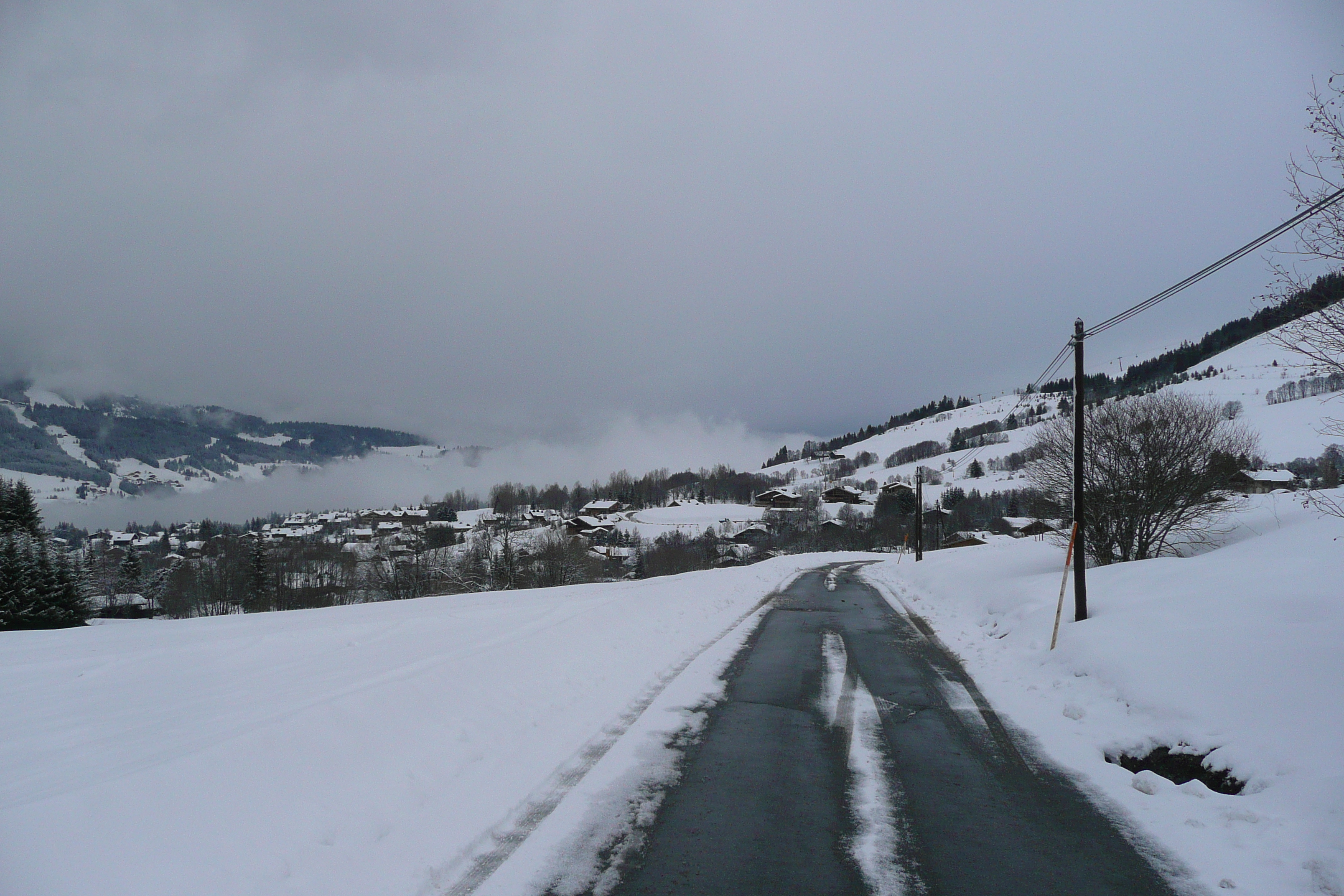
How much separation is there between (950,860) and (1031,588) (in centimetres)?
1602

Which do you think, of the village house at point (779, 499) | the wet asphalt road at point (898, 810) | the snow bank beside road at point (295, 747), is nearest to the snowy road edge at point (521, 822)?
the snow bank beside road at point (295, 747)

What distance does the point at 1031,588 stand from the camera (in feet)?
60.1

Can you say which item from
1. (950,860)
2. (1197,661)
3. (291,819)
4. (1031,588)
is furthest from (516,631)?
(1031,588)

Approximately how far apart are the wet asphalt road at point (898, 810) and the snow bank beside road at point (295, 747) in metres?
1.29

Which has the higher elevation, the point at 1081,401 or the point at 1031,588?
the point at 1081,401

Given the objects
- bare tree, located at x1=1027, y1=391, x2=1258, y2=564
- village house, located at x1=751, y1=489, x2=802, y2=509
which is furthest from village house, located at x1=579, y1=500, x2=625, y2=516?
bare tree, located at x1=1027, y1=391, x2=1258, y2=564

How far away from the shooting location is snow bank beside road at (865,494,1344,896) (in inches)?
201

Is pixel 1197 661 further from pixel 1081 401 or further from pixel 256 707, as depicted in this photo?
pixel 256 707

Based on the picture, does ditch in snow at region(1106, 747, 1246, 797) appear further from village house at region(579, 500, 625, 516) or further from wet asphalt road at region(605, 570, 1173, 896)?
village house at region(579, 500, 625, 516)

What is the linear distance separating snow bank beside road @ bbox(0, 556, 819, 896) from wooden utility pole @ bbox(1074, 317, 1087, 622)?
24.4 feet

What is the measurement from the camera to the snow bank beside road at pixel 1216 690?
16.8ft

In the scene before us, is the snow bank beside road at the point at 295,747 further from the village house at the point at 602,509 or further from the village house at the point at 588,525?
the village house at the point at 602,509

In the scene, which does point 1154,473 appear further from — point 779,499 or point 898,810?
point 779,499

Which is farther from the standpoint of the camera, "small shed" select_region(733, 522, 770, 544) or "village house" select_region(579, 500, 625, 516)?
"village house" select_region(579, 500, 625, 516)
